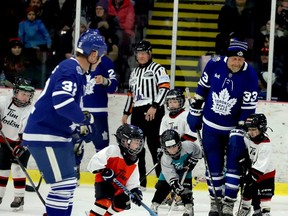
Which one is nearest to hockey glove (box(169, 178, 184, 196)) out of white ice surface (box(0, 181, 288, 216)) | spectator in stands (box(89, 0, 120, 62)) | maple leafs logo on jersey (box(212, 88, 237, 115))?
white ice surface (box(0, 181, 288, 216))

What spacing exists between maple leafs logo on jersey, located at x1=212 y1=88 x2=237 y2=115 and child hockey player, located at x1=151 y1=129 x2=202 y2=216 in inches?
14.0

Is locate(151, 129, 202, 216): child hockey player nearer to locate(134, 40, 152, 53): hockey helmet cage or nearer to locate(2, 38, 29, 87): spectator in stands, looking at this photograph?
locate(134, 40, 152, 53): hockey helmet cage

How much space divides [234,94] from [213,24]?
8.28 ft

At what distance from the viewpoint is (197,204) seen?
24.8 feet

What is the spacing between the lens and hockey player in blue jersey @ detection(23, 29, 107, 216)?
5.17 metres

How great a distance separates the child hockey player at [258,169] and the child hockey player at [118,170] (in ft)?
3.16

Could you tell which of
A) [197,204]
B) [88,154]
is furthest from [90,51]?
[88,154]

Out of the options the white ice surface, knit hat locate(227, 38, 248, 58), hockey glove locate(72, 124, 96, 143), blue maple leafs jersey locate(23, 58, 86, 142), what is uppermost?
knit hat locate(227, 38, 248, 58)

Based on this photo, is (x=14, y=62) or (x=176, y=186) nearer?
(x=176, y=186)

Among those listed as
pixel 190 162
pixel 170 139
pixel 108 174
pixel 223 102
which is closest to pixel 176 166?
pixel 190 162

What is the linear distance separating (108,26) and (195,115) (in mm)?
2405

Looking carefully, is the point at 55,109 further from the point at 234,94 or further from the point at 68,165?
the point at 234,94

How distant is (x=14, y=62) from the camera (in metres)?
8.89

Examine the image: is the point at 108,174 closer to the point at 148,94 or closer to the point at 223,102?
the point at 223,102
